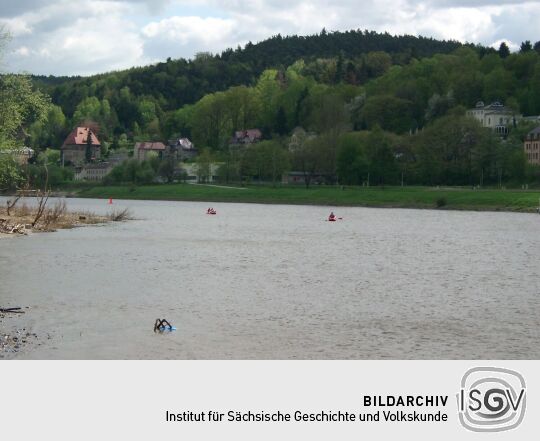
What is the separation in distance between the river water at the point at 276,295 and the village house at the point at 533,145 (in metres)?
88.3

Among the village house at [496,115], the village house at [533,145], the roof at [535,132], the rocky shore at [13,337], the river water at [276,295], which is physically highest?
the village house at [496,115]

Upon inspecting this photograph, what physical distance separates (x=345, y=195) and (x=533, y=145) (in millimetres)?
42549

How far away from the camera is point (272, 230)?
221 ft

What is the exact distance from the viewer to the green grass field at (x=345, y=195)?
333 feet

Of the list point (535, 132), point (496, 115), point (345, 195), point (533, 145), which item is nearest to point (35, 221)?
point (345, 195)

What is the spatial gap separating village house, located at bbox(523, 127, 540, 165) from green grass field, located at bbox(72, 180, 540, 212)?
31.5 m

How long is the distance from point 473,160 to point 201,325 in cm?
10880

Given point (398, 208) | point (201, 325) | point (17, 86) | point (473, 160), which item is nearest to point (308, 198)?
point (398, 208)

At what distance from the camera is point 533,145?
473 ft

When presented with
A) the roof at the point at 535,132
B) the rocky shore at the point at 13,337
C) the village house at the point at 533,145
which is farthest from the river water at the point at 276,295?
the roof at the point at 535,132
